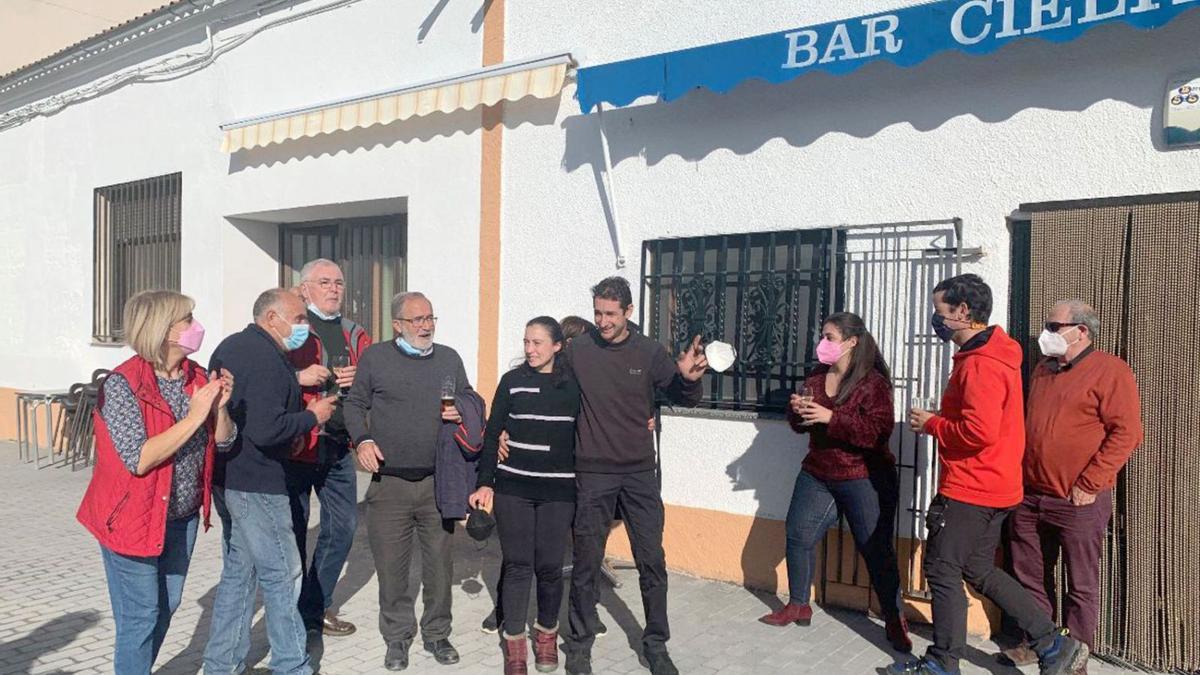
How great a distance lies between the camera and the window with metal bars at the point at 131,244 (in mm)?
10375

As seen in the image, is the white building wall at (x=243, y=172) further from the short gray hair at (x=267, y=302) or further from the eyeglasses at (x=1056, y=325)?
the eyeglasses at (x=1056, y=325)

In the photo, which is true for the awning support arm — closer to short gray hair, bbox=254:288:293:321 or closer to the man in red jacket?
the man in red jacket

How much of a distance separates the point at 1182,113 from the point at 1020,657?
9.05ft

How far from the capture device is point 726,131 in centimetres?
601

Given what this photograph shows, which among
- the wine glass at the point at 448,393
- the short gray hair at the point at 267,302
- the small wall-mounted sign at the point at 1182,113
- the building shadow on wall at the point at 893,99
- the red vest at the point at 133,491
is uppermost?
the building shadow on wall at the point at 893,99

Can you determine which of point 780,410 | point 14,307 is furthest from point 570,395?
point 14,307

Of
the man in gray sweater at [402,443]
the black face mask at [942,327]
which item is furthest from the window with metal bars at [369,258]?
the black face mask at [942,327]

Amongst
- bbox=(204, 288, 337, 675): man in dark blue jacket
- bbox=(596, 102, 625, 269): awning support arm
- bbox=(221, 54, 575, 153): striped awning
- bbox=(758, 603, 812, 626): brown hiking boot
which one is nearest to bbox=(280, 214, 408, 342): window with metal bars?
bbox=(221, 54, 575, 153): striped awning

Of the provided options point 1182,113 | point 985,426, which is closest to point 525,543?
point 985,426

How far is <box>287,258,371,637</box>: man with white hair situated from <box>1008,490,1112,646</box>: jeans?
3.40m

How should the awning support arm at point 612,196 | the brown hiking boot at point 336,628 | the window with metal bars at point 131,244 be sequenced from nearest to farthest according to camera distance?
the brown hiking boot at point 336,628 → the awning support arm at point 612,196 → the window with metal bars at point 131,244

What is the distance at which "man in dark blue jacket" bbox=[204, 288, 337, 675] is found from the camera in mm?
3930

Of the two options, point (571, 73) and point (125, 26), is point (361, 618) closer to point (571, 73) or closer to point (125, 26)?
point (571, 73)

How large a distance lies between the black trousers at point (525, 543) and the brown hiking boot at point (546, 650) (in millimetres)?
193
